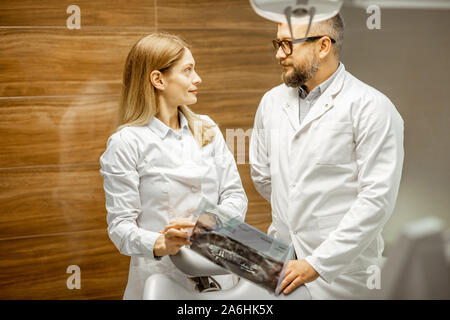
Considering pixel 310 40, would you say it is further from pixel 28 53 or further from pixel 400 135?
pixel 28 53

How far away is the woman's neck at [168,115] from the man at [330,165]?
29 centimetres

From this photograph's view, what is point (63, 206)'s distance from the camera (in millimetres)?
1979

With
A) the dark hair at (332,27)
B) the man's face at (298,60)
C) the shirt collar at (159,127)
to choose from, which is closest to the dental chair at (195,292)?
the shirt collar at (159,127)

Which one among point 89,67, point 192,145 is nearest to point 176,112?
point 192,145

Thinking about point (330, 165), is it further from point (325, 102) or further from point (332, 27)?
point (332, 27)

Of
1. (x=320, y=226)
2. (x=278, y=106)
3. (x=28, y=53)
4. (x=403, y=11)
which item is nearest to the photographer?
(x=403, y=11)

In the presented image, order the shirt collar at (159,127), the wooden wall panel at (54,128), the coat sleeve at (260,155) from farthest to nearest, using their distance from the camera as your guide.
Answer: the wooden wall panel at (54,128) → the coat sleeve at (260,155) → the shirt collar at (159,127)

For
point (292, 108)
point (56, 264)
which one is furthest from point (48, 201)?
point (292, 108)

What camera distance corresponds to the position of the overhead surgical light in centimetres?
121

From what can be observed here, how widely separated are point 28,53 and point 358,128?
124cm

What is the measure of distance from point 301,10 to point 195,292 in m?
0.75

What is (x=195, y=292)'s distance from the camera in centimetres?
128

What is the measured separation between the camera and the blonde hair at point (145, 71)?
1339 millimetres

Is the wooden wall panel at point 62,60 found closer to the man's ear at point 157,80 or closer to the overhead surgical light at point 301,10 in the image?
the man's ear at point 157,80
